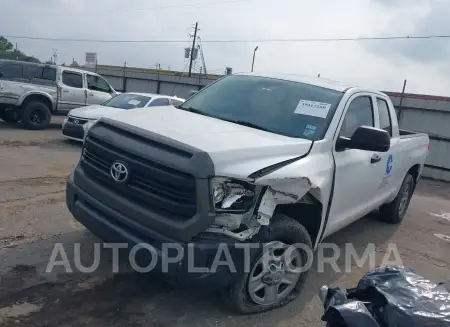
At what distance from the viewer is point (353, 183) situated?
13.8ft

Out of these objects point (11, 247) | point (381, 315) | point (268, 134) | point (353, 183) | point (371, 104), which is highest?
point (371, 104)

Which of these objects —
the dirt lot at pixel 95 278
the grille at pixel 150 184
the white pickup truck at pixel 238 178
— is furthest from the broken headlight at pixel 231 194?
the dirt lot at pixel 95 278

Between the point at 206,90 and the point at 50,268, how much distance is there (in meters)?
2.33

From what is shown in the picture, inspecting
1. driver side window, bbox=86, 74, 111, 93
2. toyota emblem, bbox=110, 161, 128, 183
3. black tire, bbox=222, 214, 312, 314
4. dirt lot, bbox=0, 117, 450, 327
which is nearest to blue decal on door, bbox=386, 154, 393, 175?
dirt lot, bbox=0, 117, 450, 327

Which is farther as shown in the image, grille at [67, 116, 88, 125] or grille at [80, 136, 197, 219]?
grille at [67, 116, 88, 125]

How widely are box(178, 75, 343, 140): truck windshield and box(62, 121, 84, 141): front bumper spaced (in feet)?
19.8

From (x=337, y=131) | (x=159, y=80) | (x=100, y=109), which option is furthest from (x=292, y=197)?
(x=159, y=80)

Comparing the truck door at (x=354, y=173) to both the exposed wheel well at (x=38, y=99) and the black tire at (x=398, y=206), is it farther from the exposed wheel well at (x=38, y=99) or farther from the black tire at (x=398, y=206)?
the exposed wheel well at (x=38, y=99)

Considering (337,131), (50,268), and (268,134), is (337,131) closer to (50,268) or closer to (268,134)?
(268,134)

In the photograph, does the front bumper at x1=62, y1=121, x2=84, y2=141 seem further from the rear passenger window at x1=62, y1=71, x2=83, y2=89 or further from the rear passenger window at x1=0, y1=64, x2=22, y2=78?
the rear passenger window at x1=62, y1=71, x2=83, y2=89

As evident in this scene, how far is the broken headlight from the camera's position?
2.91 m

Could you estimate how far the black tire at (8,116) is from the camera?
1205 cm

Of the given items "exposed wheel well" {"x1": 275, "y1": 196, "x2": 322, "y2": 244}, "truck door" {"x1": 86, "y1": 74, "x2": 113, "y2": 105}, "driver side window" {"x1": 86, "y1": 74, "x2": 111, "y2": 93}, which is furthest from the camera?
"driver side window" {"x1": 86, "y1": 74, "x2": 111, "y2": 93}

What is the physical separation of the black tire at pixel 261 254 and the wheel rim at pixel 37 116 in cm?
1022
